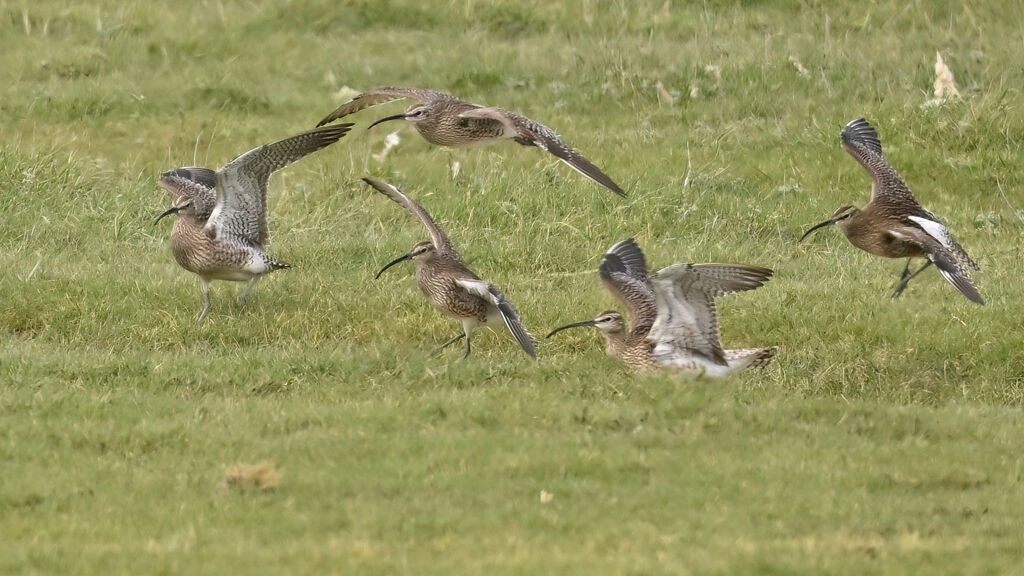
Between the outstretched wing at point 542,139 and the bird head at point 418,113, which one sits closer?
the outstretched wing at point 542,139

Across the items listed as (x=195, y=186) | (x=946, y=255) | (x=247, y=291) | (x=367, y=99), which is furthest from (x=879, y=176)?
(x=195, y=186)

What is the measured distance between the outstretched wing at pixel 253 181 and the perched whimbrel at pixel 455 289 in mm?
672

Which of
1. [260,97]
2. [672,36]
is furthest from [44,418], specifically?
[672,36]

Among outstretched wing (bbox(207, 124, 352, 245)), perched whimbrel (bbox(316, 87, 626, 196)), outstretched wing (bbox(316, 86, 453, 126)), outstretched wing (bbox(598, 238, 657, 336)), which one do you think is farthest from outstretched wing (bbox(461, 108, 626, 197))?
outstretched wing (bbox(207, 124, 352, 245))

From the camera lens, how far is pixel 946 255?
1017 centimetres

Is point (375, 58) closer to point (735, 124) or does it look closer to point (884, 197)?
point (735, 124)

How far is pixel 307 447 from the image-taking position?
26.9 ft

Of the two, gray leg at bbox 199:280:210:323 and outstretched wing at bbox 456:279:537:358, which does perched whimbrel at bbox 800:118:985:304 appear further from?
→ gray leg at bbox 199:280:210:323

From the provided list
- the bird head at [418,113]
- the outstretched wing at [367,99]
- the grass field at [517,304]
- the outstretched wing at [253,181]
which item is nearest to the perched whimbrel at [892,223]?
the grass field at [517,304]

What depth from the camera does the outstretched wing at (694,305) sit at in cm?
985

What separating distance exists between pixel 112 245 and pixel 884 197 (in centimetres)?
672

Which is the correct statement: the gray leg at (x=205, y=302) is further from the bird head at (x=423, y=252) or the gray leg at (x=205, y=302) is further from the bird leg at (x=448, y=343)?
the bird leg at (x=448, y=343)

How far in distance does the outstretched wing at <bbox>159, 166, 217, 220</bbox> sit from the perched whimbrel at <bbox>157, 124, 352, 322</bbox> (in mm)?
13

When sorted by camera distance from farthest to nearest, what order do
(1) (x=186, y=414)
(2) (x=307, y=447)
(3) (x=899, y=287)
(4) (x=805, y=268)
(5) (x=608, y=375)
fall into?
(4) (x=805, y=268), (3) (x=899, y=287), (5) (x=608, y=375), (1) (x=186, y=414), (2) (x=307, y=447)
